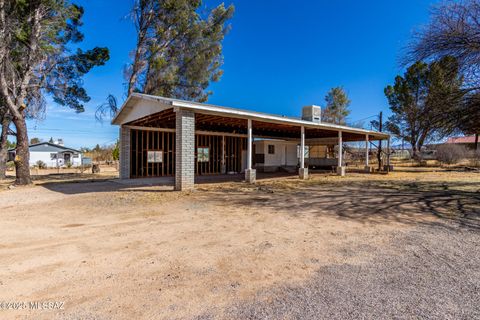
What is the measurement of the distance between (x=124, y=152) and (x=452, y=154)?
29.6 meters

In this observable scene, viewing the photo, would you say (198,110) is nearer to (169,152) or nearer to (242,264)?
(242,264)

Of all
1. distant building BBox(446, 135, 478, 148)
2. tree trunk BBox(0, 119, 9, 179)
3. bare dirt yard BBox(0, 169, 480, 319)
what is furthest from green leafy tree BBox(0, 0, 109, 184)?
distant building BBox(446, 135, 478, 148)

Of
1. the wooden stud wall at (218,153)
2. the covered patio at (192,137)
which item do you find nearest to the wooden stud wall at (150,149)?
the covered patio at (192,137)

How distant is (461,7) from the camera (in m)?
6.79

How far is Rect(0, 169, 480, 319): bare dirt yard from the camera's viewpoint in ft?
7.13

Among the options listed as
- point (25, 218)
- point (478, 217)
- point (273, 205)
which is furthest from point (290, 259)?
point (25, 218)

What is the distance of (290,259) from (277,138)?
1795 centimetres

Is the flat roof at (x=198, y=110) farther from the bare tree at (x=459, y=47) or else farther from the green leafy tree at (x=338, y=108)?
the green leafy tree at (x=338, y=108)

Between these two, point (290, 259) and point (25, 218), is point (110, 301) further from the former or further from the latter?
point (25, 218)

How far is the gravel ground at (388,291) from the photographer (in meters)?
2.07

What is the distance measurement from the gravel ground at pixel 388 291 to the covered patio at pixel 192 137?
692 cm

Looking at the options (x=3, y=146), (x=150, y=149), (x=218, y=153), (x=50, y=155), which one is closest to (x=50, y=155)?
(x=50, y=155)

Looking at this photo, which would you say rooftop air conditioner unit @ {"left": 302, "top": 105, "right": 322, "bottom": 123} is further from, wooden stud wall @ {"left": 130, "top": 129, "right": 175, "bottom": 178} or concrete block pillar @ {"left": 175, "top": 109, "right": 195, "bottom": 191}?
concrete block pillar @ {"left": 175, "top": 109, "right": 195, "bottom": 191}

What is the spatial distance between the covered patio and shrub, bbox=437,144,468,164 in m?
9.85
